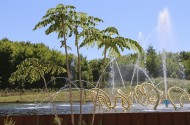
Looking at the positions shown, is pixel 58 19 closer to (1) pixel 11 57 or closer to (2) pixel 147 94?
(2) pixel 147 94

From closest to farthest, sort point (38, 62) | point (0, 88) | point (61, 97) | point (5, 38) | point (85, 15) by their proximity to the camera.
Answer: point (85, 15) → point (38, 62) → point (61, 97) → point (0, 88) → point (5, 38)

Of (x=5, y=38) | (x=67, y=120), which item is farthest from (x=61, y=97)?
(x=67, y=120)

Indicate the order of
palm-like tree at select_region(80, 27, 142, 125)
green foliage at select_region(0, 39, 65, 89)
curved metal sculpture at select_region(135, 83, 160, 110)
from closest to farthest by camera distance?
palm-like tree at select_region(80, 27, 142, 125)
curved metal sculpture at select_region(135, 83, 160, 110)
green foliage at select_region(0, 39, 65, 89)

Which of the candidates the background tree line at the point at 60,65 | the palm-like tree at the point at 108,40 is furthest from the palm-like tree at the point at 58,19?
the background tree line at the point at 60,65

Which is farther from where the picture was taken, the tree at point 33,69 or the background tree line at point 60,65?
the background tree line at point 60,65

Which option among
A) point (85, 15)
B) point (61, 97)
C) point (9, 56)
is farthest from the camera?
point (9, 56)

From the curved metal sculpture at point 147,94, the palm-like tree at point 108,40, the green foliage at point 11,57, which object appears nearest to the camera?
the palm-like tree at point 108,40

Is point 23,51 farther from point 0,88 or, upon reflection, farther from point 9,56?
point 0,88

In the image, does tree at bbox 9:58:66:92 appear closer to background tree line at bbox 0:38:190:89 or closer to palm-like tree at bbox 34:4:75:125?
palm-like tree at bbox 34:4:75:125

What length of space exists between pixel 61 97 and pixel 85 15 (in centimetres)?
4620

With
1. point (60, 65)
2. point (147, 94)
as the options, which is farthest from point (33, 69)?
point (60, 65)

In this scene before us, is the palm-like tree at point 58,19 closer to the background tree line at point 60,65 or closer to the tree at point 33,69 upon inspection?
the tree at point 33,69

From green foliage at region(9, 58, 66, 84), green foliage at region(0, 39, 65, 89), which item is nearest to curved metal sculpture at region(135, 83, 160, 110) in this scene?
green foliage at region(9, 58, 66, 84)

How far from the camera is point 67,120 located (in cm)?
1206
